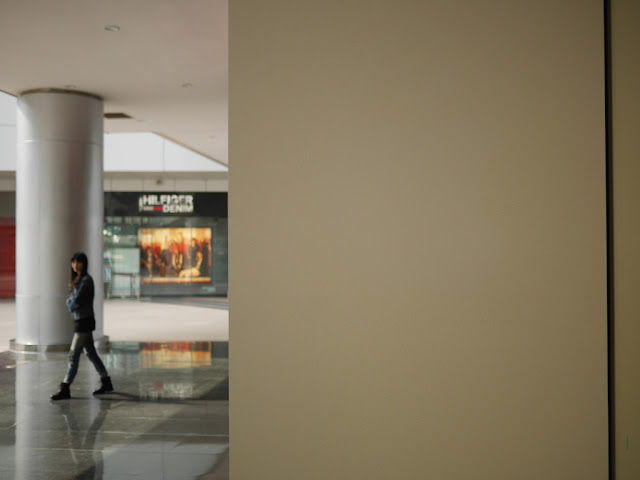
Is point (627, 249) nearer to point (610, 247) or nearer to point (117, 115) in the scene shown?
point (610, 247)

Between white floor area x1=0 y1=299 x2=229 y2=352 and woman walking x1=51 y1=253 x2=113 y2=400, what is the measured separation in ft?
18.4

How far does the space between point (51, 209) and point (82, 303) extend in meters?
4.69

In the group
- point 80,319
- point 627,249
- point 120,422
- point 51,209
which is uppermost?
point 51,209

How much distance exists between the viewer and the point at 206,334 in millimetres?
14891

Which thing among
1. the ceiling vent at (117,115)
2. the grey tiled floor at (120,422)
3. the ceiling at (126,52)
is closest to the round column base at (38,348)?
the grey tiled floor at (120,422)

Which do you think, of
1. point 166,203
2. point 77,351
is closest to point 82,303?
point 77,351

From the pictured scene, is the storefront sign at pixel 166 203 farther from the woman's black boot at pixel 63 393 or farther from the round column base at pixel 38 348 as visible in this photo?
the woman's black boot at pixel 63 393

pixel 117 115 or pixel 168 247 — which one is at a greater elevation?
pixel 117 115

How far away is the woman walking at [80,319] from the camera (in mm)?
8234

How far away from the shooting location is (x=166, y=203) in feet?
85.4

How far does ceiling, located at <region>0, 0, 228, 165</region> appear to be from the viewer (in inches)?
316

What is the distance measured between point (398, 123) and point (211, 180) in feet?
77.5

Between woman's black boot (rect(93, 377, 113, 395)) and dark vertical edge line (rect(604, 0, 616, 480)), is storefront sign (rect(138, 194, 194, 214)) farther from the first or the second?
dark vertical edge line (rect(604, 0, 616, 480))

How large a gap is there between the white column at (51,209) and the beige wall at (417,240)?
34.5 feet
